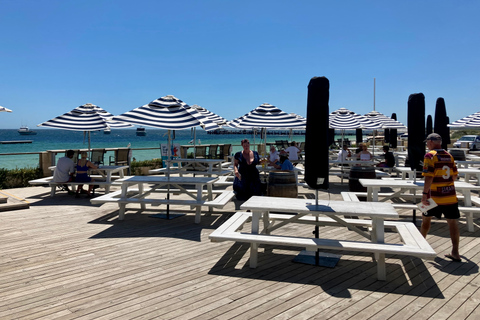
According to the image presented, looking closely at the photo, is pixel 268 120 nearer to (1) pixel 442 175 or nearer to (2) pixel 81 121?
(2) pixel 81 121

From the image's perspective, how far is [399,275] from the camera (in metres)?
3.81

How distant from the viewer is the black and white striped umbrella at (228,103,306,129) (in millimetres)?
8717

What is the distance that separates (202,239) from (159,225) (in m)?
1.14

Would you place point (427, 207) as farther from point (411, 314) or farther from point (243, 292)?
point (243, 292)

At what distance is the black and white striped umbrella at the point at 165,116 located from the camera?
611cm

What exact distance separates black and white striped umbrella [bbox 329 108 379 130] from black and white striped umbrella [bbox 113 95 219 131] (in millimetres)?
5713

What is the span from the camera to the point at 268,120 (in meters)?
9.01

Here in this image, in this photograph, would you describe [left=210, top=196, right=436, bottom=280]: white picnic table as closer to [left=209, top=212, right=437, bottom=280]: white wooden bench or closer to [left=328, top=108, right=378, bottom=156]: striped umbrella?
[left=209, top=212, right=437, bottom=280]: white wooden bench

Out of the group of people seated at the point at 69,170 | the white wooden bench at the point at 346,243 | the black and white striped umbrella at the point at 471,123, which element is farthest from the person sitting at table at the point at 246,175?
the black and white striped umbrella at the point at 471,123

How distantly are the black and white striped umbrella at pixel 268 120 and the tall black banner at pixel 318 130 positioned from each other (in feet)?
15.2

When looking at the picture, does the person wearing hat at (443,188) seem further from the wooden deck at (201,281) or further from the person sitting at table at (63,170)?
the person sitting at table at (63,170)

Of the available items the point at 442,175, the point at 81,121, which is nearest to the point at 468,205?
the point at 442,175

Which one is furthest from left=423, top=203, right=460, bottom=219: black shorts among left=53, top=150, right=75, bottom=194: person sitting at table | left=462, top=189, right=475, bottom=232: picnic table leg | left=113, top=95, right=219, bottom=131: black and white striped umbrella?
left=53, top=150, right=75, bottom=194: person sitting at table

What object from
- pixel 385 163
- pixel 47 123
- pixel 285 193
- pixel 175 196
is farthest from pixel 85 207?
pixel 385 163
